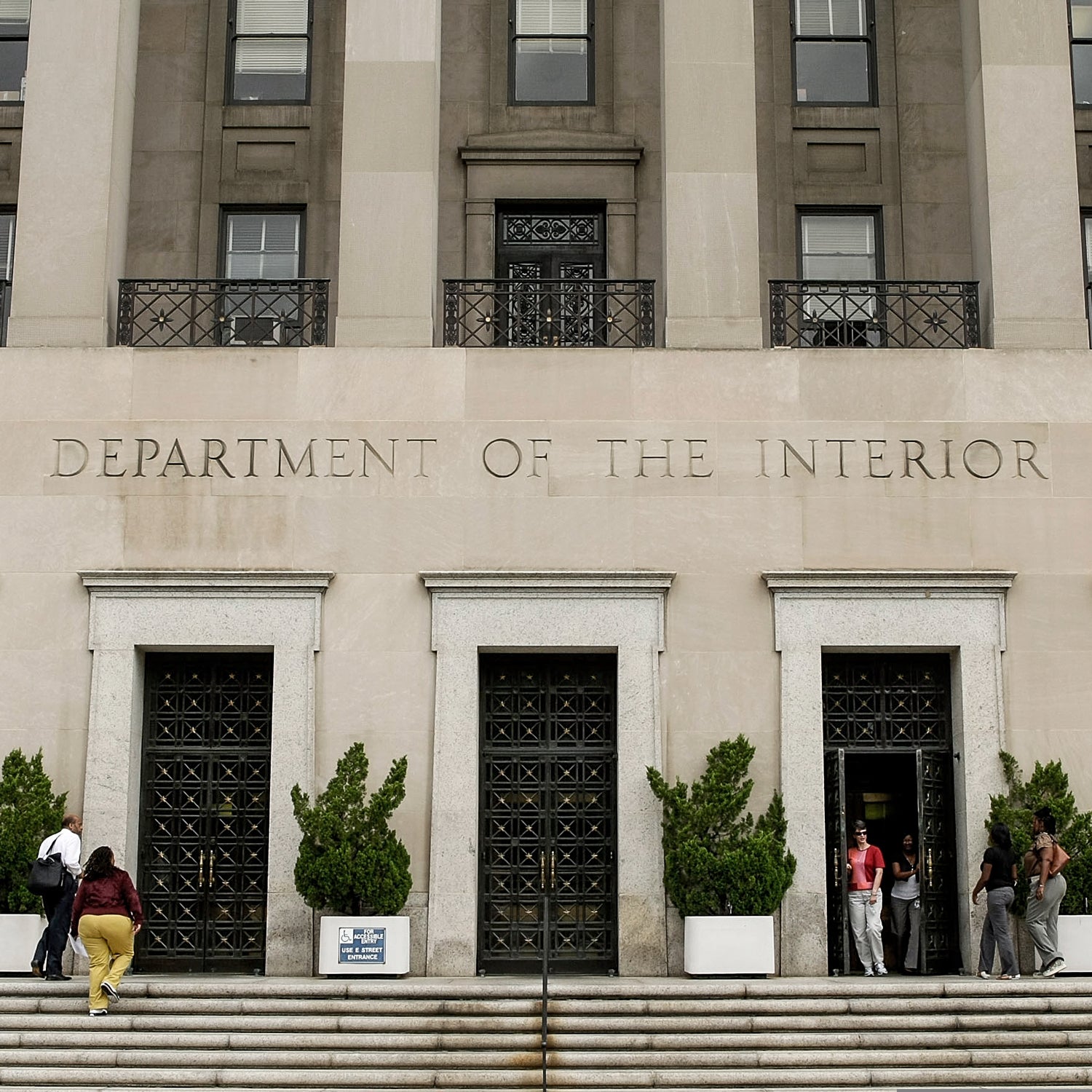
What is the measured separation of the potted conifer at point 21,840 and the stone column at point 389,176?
584 cm

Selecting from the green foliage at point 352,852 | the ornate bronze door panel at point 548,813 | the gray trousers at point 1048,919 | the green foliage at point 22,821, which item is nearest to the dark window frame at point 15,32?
the green foliage at point 22,821

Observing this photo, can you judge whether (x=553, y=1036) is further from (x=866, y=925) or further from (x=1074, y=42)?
(x=1074, y=42)

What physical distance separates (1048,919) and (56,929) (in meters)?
9.93

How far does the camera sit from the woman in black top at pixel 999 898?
17.1 metres

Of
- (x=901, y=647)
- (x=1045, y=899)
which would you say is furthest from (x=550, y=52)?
(x=1045, y=899)

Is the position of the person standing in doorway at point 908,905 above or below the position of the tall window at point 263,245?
below

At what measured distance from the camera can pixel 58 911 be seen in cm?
1689

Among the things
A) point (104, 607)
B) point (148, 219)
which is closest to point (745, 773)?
point (104, 607)

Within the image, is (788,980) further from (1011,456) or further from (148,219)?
(148,219)

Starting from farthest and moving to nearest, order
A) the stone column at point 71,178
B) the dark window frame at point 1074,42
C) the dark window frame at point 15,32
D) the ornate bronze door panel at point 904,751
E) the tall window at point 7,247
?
the dark window frame at point 15,32 → the dark window frame at point 1074,42 → the tall window at point 7,247 → the stone column at point 71,178 → the ornate bronze door panel at point 904,751

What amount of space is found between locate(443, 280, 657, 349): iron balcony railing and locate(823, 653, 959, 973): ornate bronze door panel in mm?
4547

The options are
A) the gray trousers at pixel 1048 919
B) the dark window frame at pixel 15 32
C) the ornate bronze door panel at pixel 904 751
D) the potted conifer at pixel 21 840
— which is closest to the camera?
the gray trousers at pixel 1048 919

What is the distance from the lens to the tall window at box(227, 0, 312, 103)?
2223cm

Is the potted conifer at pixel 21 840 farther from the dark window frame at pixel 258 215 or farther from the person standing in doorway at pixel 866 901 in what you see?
the person standing in doorway at pixel 866 901
